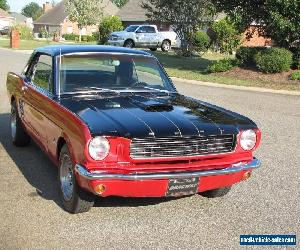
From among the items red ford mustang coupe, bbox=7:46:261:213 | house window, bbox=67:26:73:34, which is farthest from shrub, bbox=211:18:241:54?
house window, bbox=67:26:73:34

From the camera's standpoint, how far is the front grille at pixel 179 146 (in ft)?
14.4

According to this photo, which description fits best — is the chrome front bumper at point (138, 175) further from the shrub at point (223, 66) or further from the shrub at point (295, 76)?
the shrub at point (223, 66)

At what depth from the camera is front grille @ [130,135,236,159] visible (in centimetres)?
438

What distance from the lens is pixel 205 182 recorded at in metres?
4.69

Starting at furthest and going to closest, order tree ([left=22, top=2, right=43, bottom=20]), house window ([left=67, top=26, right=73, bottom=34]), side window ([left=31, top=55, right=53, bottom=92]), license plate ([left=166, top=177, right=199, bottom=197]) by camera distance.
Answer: tree ([left=22, top=2, right=43, bottom=20]), house window ([left=67, top=26, right=73, bottom=34]), side window ([left=31, top=55, right=53, bottom=92]), license plate ([left=166, top=177, right=199, bottom=197])

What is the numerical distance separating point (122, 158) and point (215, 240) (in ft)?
3.85

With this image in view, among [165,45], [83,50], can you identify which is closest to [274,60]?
[83,50]

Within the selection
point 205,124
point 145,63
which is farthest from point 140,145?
point 145,63

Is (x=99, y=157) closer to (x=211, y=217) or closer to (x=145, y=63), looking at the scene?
(x=211, y=217)

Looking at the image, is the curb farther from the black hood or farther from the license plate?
the license plate

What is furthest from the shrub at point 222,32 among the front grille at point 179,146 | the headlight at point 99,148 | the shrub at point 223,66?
the headlight at point 99,148

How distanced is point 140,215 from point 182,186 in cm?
66

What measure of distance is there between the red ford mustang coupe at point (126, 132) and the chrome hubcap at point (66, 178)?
1 cm

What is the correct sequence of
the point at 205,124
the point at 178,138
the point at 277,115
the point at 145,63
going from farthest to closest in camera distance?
the point at 277,115 < the point at 145,63 < the point at 205,124 < the point at 178,138
